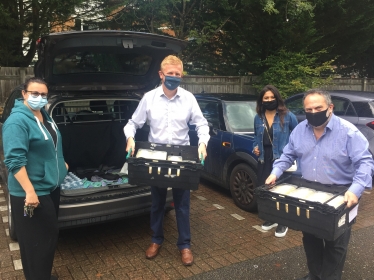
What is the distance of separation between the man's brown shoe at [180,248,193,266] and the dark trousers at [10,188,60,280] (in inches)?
51.1

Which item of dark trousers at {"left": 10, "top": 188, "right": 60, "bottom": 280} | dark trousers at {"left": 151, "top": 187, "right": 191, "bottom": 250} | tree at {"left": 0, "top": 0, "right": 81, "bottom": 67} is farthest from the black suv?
tree at {"left": 0, "top": 0, "right": 81, "bottom": 67}

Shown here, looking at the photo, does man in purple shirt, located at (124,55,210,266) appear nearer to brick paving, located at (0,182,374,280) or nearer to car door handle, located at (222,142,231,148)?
brick paving, located at (0,182,374,280)

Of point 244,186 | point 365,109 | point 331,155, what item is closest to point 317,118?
point 331,155

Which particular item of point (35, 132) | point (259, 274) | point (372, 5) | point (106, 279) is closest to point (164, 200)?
point (106, 279)

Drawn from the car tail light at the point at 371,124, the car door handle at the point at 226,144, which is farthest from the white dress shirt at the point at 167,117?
the car tail light at the point at 371,124

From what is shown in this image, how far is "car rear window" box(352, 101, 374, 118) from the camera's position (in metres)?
6.14

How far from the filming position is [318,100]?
2793mm

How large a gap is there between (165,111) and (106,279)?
1.69 metres

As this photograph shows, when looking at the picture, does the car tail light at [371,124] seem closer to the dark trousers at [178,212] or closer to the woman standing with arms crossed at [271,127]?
the woman standing with arms crossed at [271,127]

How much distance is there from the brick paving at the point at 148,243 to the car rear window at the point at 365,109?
6.13 ft

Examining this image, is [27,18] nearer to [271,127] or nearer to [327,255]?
[271,127]

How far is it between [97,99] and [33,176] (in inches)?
78.0

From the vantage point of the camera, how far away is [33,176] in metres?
2.78

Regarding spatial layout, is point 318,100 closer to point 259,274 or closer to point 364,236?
point 259,274
